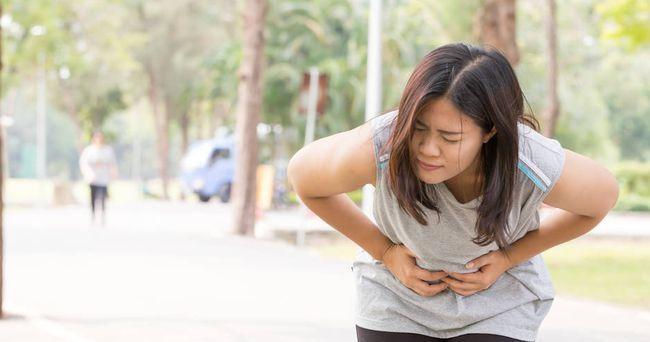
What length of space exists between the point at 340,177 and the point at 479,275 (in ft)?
1.71

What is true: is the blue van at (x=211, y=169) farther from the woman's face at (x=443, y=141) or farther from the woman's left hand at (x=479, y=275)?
the woman's face at (x=443, y=141)

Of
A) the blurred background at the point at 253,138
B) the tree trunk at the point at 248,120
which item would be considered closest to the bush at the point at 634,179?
the blurred background at the point at 253,138

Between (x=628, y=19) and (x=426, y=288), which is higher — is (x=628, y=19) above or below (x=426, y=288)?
above

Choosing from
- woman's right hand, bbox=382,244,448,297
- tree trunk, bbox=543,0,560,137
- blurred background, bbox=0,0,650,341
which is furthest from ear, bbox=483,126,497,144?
tree trunk, bbox=543,0,560,137

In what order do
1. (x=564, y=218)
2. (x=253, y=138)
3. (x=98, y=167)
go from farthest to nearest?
(x=253, y=138) → (x=98, y=167) → (x=564, y=218)

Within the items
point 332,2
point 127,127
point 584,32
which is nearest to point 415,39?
point 332,2

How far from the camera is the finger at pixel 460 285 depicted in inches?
134

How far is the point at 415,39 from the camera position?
135 feet

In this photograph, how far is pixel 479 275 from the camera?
11.2 feet

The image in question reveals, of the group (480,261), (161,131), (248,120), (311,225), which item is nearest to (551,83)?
(311,225)

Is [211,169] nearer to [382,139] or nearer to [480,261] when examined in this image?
[480,261]

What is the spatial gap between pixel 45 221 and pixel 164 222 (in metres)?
2.73

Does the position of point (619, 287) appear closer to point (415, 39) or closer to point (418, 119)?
point (418, 119)

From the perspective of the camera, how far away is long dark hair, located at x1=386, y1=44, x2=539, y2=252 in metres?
2.90
